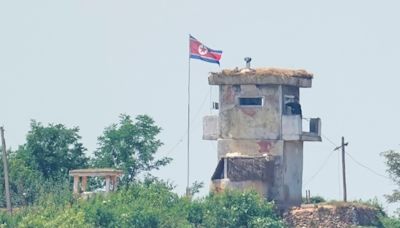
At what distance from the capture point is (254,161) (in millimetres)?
101312

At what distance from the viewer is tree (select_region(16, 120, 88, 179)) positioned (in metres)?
112

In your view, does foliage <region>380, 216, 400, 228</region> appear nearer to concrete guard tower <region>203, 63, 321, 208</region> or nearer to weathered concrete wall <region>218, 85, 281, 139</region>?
concrete guard tower <region>203, 63, 321, 208</region>

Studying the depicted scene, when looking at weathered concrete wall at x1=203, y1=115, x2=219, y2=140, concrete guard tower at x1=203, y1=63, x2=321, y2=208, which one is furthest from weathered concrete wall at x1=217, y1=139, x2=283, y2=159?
weathered concrete wall at x1=203, y1=115, x2=219, y2=140

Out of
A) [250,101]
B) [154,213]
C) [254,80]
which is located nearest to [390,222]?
[250,101]

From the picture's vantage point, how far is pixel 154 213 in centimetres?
10031

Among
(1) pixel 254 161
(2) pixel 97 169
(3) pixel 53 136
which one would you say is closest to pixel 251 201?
(1) pixel 254 161

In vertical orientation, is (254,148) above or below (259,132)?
below

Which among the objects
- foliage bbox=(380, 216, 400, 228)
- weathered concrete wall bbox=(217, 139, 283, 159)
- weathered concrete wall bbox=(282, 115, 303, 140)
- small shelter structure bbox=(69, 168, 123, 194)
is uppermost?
weathered concrete wall bbox=(282, 115, 303, 140)

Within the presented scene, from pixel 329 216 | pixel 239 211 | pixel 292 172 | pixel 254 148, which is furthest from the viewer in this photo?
pixel 292 172

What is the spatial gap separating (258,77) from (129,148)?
1235 cm

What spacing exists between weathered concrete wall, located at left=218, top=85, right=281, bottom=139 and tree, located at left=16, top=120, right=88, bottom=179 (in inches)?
481

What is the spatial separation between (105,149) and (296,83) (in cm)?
1288

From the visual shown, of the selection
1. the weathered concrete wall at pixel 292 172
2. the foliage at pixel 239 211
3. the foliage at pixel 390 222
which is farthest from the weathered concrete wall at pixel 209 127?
the foliage at pixel 390 222

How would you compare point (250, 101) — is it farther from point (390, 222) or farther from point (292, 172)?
point (390, 222)
